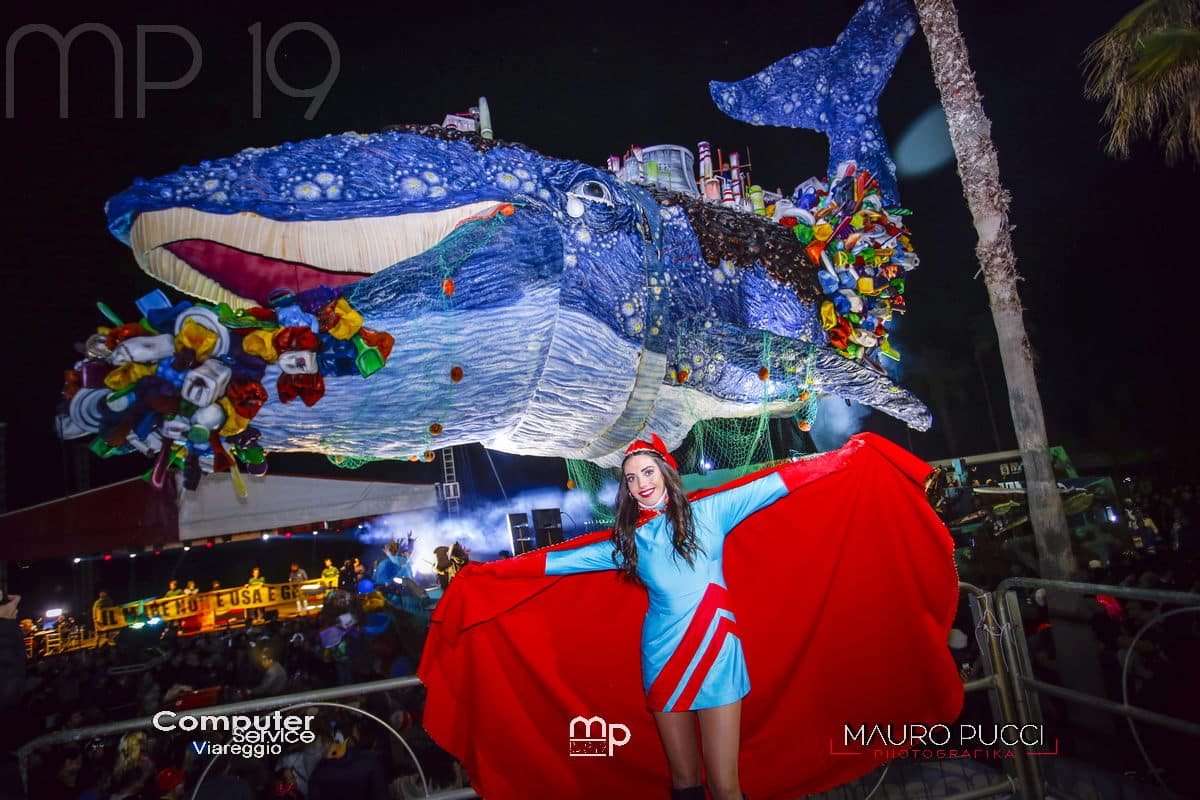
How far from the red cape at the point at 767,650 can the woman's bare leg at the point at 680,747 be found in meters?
0.56

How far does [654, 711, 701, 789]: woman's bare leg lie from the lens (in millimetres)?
2291

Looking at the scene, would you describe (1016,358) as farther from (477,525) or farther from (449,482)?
(477,525)

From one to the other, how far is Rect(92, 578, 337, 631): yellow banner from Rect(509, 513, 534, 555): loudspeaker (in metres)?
9.47

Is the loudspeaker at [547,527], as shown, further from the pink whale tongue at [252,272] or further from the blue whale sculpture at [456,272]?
the pink whale tongue at [252,272]

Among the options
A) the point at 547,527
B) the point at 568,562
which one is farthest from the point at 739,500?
the point at 547,527

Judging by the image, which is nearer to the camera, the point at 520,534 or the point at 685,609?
the point at 685,609

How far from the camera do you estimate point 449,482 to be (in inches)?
355

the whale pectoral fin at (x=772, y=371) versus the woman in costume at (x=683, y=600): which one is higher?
the whale pectoral fin at (x=772, y=371)

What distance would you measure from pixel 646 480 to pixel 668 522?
0.18m

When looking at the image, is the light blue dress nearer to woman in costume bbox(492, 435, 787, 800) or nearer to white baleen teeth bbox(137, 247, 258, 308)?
woman in costume bbox(492, 435, 787, 800)

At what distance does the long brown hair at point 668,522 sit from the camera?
95.3 inches

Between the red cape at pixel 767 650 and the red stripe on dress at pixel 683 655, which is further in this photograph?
the red cape at pixel 767 650

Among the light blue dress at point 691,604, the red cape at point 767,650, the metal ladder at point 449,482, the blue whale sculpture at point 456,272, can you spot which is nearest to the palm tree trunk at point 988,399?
the metal ladder at point 449,482

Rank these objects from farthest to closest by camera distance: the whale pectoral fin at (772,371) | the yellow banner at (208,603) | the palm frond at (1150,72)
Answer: the yellow banner at (208,603), the palm frond at (1150,72), the whale pectoral fin at (772,371)
